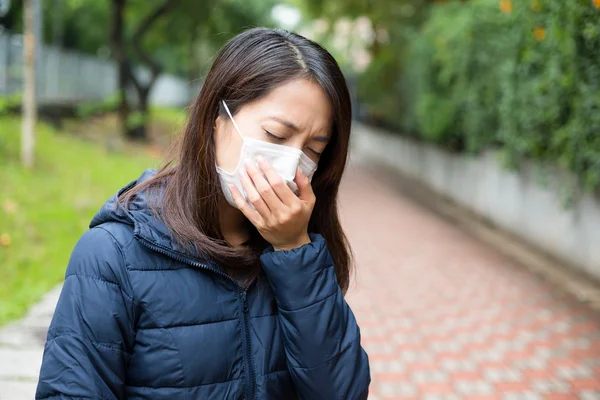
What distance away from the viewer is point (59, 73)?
2048 centimetres

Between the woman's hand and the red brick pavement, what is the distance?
171 centimetres

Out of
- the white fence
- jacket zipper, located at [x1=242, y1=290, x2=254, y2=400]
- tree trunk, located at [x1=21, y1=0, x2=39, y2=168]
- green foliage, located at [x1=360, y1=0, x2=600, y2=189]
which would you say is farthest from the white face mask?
the white fence

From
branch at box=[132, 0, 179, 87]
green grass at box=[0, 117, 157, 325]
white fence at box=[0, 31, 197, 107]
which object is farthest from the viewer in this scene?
branch at box=[132, 0, 179, 87]

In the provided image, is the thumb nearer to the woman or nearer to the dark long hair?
the woman

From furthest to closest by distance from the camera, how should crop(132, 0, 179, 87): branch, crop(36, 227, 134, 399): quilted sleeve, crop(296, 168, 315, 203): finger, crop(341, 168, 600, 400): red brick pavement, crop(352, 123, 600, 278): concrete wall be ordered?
crop(132, 0, 179, 87): branch → crop(352, 123, 600, 278): concrete wall → crop(341, 168, 600, 400): red brick pavement → crop(296, 168, 315, 203): finger → crop(36, 227, 134, 399): quilted sleeve

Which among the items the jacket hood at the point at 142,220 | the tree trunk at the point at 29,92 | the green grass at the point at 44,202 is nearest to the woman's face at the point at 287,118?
the jacket hood at the point at 142,220

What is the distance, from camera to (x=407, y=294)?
6996mm

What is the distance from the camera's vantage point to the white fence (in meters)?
15.2

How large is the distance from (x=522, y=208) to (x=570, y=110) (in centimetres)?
264

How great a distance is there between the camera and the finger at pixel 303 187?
1.66 metres

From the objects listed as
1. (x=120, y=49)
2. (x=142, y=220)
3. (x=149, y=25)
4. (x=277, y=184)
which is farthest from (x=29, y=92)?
(x=277, y=184)

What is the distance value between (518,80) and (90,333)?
8206 mm

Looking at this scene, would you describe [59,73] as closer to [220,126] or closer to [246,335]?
[220,126]

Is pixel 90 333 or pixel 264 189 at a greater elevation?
pixel 264 189
